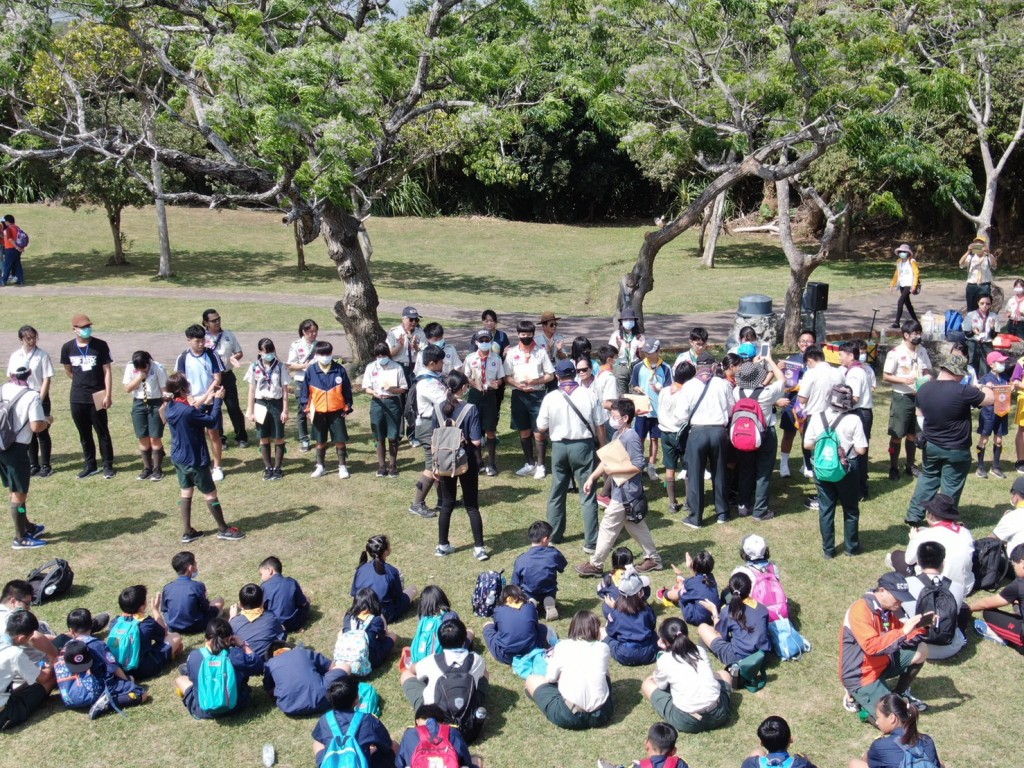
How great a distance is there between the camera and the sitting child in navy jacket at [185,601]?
23.5 ft

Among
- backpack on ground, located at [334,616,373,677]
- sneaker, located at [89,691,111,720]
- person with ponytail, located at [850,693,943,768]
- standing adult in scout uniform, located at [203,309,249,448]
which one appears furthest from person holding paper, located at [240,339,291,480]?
person with ponytail, located at [850,693,943,768]

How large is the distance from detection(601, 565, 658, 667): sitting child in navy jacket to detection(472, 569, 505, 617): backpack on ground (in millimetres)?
1045

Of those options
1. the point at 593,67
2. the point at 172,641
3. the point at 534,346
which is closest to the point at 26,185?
the point at 593,67

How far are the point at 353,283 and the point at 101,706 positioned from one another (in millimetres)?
8536

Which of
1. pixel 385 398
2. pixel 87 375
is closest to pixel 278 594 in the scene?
pixel 385 398

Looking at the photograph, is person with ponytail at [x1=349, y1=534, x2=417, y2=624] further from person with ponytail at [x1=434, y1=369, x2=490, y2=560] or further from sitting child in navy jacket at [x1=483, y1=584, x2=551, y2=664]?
person with ponytail at [x1=434, y1=369, x2=490, y2=560]

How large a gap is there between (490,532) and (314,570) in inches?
69.6

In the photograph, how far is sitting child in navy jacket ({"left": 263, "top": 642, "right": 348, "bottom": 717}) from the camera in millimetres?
6203

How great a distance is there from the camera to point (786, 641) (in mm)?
6902

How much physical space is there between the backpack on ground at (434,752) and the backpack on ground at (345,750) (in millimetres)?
303

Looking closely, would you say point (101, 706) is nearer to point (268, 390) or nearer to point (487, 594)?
point (487, 594)

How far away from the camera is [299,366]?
1108cm

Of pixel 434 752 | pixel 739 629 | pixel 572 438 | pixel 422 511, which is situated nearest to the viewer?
pixel 434 752

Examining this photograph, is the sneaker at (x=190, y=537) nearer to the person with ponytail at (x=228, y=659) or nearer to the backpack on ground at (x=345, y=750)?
the person with ponytail at (x=228, y=659)
